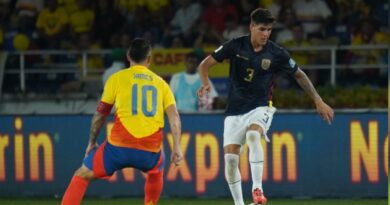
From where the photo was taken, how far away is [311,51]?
56.7 feet

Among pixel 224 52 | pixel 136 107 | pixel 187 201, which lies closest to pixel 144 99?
pixel 136 107

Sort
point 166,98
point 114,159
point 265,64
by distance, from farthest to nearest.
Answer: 1. point 265,64
2. point 166,98
3. point 114,159

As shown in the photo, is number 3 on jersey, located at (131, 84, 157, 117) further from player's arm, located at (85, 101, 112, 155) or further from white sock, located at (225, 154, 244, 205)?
white sock, located at (225, 154, 244, 205)

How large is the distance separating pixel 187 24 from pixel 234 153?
674 centimetres

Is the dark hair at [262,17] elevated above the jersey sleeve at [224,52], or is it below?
above

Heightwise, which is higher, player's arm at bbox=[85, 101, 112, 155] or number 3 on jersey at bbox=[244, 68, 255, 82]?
number 3 on jersey at bbox=[244, 68, 255, 82]

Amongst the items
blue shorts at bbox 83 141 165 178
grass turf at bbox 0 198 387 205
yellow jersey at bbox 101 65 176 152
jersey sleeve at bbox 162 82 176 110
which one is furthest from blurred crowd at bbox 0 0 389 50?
blue shorts at bbox 83 141 165 178

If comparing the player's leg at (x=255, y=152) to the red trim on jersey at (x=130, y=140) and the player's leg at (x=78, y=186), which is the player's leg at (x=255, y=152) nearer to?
the red trim on jersey at (x=130, y=140)

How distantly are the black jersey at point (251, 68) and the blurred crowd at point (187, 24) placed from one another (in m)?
5.69

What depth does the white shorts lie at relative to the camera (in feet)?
37.7

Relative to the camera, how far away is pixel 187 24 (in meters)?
18.1

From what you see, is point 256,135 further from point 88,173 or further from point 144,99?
point 88,173

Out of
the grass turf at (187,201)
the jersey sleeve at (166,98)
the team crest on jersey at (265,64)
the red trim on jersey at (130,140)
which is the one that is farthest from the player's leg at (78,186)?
the grass turf at (187,201)

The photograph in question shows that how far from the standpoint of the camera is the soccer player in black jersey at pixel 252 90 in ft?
37.3
